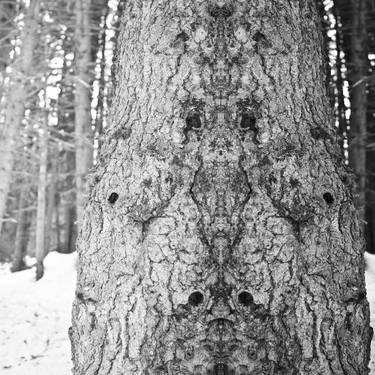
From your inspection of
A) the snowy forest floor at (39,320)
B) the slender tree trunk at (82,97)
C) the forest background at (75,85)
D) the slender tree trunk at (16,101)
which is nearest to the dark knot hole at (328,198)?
the snowy forest floor at (39,320)

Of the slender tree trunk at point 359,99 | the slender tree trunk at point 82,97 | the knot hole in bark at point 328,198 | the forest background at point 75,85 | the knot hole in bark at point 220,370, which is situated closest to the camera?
the knot hole in bark at point 220,370

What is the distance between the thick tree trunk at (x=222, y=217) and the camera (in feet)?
5.77

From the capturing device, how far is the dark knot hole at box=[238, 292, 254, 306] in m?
1.77

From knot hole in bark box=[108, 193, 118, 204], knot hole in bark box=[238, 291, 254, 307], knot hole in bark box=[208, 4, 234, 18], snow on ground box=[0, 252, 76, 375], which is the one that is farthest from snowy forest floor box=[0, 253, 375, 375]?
knot hole in bark box=[208, 4, 234, 18]

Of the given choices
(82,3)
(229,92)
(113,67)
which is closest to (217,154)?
(229,92)

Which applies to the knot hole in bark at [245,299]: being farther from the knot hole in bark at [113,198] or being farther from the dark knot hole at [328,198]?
the knot hole in bark at [113,198]

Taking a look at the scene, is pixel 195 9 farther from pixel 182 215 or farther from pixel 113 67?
pixel 182 215

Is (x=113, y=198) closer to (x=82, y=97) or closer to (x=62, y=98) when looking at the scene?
(x=82, y=97)

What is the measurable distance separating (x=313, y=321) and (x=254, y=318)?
243mm

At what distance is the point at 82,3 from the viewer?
1163cm

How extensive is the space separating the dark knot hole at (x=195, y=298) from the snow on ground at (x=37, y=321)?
16.0ft

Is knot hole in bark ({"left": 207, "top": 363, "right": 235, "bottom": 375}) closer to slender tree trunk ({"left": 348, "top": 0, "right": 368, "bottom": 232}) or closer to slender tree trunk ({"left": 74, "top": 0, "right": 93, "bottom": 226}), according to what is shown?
slender tree trunk ({"left": 348, "top": 0, "right": 368, "bottom": 232})

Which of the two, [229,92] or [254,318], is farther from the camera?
[229,92]

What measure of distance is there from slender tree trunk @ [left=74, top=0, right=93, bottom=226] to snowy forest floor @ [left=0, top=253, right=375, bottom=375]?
2758 mm
